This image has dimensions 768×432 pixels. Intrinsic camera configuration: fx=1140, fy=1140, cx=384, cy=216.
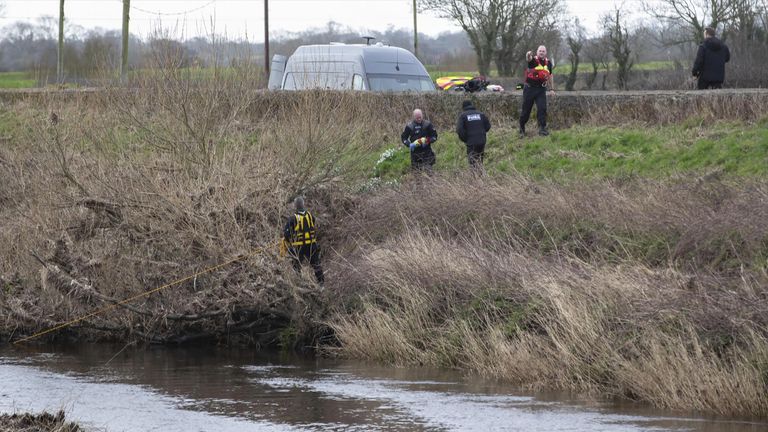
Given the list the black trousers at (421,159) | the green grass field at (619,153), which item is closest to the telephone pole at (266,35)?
the green grass field at (619,153)

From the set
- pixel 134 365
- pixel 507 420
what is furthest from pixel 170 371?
pixel 507 420

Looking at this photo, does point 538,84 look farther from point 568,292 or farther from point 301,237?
point 568,292

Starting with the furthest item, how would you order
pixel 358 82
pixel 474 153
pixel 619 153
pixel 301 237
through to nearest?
1. pixel 358 82
2. pixel 474 153
3. pixel 619 153
4. pixel 301 237

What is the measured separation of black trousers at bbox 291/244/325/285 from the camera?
16.6 meters

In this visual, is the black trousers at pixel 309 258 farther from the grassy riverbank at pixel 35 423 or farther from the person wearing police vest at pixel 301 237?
the grassy riverbank at pixel 35 423

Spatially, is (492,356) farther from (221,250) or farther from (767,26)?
(767,26)

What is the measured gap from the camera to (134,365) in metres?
15.8

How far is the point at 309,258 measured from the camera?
657 inches

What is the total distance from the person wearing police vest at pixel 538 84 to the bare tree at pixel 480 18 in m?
21.8

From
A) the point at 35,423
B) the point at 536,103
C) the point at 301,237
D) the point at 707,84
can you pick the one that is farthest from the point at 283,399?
the point at 707,84

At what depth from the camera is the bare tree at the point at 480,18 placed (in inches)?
1662

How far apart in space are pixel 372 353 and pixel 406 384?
1.57 m

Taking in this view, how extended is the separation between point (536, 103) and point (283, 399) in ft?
32.0

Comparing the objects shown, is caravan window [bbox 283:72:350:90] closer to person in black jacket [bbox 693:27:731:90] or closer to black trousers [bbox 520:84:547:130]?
black trousers [bbox 520:84:547:130]
